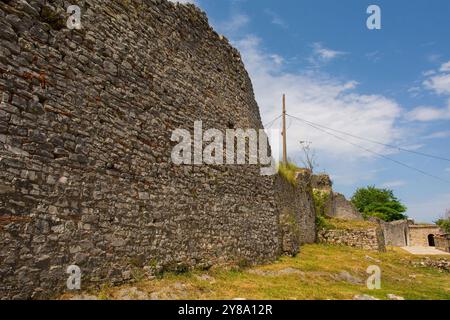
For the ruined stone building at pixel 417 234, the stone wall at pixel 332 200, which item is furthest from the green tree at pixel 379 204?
the stone wall at pixel 332 200

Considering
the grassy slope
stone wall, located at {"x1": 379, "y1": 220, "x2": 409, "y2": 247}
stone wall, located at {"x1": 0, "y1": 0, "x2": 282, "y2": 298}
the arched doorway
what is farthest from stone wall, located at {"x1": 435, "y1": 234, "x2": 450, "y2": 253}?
stone wall, located at {"x1": 0, "y1": 0, "x2": 282, "y2": 298}

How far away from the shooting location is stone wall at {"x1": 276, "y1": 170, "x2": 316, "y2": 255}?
44.7 ft

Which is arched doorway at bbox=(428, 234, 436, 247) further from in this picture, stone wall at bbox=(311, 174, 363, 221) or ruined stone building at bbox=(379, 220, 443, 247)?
stone wall at bbox=(311, 174, 363, 221)

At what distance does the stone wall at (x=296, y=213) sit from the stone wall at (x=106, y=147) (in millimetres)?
3090

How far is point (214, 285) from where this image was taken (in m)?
7.82

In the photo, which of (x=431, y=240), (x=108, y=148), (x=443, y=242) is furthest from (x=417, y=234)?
(x=108, y=148)

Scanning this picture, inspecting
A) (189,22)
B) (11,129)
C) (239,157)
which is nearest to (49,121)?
(11,129)

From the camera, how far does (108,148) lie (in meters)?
6.77

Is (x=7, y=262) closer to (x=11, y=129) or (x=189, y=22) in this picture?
(x=11, y=129)

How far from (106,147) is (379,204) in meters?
54.0

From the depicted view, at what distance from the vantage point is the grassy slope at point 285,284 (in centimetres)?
693

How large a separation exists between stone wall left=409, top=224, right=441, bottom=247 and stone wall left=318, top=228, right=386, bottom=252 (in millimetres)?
23286
